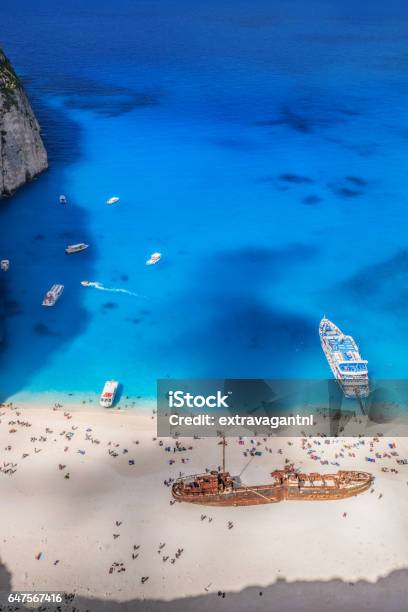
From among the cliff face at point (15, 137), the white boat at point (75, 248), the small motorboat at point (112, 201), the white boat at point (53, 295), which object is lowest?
the white boat at point (53, 295)

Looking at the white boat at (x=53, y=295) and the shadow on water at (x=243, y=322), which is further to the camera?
the white boat at (x=53, y=295)

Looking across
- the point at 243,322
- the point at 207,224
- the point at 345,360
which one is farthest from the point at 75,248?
the point at 345,360

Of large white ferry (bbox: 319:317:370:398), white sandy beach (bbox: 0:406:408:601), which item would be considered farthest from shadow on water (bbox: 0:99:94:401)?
large white ferry (bbox: 319:317:370:398)

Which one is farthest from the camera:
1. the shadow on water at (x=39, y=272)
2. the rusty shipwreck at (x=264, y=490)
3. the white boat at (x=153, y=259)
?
the white boat at (x=153, y=259)

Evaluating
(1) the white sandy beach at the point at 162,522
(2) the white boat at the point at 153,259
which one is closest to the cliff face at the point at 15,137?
(2) the white boat at the point at 153,259

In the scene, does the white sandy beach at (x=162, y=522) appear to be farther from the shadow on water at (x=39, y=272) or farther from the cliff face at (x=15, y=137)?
the cliff face at (x=15, y=137)

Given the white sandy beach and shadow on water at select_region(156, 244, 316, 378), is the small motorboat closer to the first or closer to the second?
shadow on water at select_region(156, 244, 316, 378)
